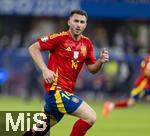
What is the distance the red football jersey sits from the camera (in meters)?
12.4

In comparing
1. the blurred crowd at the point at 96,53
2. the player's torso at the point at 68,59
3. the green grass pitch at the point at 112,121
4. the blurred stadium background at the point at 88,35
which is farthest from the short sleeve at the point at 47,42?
the blurred crowd at the point at 96,53

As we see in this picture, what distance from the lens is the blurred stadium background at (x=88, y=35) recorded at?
29.5 meters

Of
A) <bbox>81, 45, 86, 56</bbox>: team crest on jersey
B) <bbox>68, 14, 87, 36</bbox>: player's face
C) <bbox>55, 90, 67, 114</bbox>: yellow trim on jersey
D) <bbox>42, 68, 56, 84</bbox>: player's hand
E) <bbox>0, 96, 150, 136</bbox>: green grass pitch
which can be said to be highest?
<bbox>68, 14, 87, 36</bbox>: player's face

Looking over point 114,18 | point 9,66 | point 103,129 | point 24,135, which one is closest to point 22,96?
point 9,66

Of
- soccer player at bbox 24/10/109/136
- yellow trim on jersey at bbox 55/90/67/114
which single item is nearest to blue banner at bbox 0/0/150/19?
soccer player at bbox 24/10/109/136

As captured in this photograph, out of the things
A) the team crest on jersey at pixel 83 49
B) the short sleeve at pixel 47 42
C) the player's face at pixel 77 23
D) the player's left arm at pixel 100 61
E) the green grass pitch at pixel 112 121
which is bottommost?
the green grass pitch at pixel 112 121

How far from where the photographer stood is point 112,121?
830 inches

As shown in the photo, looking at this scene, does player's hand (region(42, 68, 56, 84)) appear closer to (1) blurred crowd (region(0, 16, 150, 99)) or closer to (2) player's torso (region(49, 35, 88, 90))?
(2) player's torso (region(49, 35, 88, 90))

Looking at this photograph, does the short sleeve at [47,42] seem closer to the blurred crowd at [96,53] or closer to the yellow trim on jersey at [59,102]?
the yellow trim on jersey at [59,102]

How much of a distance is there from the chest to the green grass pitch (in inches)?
153

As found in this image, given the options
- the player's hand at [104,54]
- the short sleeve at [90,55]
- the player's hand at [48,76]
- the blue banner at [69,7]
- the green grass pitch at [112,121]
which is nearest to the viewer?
the player's hand at [48,76]

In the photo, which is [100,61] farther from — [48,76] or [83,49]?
[48,76]

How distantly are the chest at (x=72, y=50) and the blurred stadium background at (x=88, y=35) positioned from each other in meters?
13.7

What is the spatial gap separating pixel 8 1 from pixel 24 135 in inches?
778
